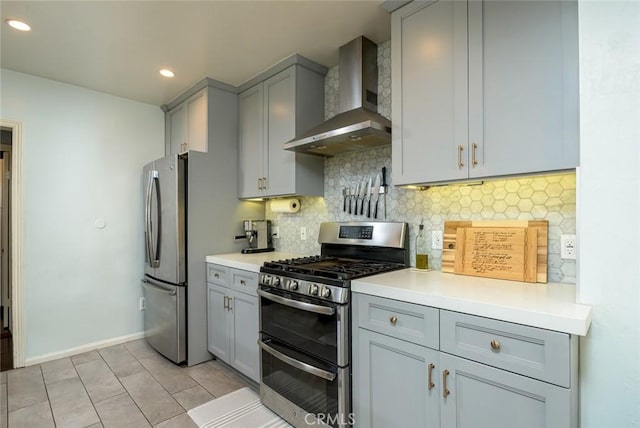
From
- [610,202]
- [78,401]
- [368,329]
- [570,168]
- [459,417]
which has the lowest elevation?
[78,401]

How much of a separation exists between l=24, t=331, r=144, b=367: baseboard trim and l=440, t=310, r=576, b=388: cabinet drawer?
332 cm

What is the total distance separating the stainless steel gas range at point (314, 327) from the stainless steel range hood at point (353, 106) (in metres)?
0.60

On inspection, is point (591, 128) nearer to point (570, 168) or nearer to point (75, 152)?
point (570, 168)

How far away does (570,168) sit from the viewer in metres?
1.31

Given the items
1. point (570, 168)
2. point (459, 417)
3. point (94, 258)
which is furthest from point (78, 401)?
point (570, 168)

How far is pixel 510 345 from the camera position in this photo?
1.16 meters

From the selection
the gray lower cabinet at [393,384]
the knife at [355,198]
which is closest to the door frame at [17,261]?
the knife at [355,198]

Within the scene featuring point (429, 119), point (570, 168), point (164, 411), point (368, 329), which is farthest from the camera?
point (164, 411)

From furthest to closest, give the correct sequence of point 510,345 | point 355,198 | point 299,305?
point 355,198 → point 299,305 → point 510,345

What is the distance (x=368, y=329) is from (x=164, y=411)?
1553 millimetres

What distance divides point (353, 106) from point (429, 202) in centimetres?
87

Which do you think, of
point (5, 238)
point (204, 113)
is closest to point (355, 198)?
point (204, 113)

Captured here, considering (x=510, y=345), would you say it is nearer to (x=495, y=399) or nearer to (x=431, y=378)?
(x=495, y=399)

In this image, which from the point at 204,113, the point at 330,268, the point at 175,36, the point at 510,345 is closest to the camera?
the point at 510,345
